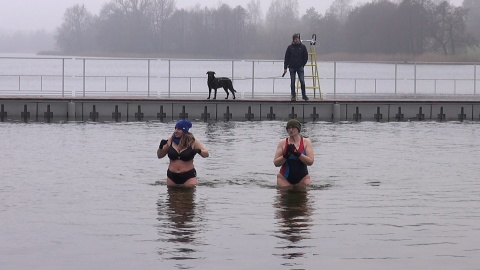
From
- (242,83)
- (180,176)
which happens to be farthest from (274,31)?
(180,176)

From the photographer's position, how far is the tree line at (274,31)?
118 meters

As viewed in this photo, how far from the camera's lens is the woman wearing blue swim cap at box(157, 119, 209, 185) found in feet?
60.4

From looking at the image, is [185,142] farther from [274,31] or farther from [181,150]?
[274,31]

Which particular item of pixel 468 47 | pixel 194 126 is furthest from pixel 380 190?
pixel 468 47

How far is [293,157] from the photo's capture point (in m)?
18.6

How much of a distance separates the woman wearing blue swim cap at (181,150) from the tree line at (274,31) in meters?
95.1

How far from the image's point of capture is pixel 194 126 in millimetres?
34188

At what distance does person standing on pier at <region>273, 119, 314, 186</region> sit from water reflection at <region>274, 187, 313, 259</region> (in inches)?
6.7

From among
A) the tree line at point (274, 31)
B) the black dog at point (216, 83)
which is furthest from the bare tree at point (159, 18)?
the black dog at point (216, 83)

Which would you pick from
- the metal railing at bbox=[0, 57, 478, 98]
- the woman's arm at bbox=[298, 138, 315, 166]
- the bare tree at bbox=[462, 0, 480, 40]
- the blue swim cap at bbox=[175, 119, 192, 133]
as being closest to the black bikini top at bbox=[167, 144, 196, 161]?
the blue swim cap at bbox=[175, 119, 192, 133]

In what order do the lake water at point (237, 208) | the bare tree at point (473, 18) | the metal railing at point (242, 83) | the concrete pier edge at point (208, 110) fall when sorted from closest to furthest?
the lake water at point (237, 208) < the concrete pier edge at point (208, 110) < the metal railing at point (242, 83) < the bare tree at point (473, 18)

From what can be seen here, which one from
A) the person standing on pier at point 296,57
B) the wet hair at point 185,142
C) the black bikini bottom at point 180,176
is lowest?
the black bikini bottom at point 180,176

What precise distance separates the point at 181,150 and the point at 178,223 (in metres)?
3.20

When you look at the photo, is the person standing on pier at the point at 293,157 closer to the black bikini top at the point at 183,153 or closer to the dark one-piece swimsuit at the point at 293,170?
the dark one-piece swimsuit at the point at 293,170
